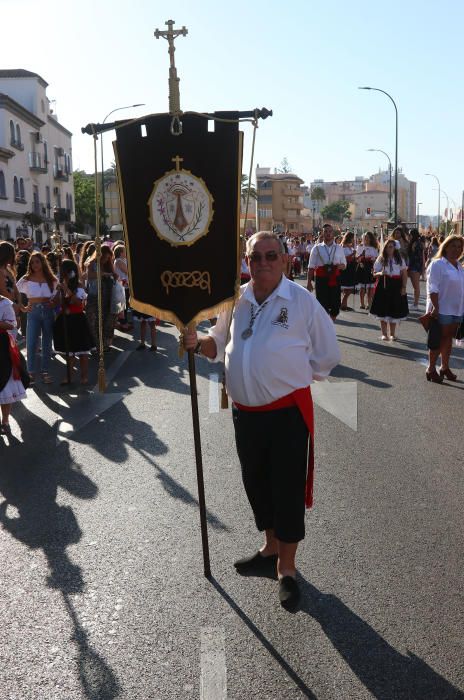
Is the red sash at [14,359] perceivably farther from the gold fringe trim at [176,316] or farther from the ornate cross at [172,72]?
the ornate cross at [172,72]

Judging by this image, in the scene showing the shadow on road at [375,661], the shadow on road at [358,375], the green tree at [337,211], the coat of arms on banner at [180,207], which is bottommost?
the shadow on road at [358,375]

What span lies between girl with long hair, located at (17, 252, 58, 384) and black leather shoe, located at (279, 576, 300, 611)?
295 inches

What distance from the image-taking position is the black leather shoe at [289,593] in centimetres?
430

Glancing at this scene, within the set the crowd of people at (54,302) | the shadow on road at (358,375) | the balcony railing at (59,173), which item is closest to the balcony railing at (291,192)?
the balcony railing at (59,173)

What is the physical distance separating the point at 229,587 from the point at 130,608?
56cm

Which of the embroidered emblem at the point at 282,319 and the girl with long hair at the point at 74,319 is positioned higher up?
the embroidered emblem at the point at 282,319

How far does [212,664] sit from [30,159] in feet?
222

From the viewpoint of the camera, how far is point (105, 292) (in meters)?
13.4

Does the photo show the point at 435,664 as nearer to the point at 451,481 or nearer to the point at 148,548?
the point at 148,548

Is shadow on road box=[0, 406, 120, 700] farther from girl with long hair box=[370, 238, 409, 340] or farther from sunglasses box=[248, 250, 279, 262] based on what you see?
girl with long hair box=[370, 238, 409, 340]

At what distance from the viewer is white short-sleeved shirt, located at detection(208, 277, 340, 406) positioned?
4297 millimetres

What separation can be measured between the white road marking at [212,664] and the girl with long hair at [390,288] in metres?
10.7

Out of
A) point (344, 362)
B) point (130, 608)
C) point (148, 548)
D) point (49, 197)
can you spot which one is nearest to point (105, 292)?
point (344, 362)

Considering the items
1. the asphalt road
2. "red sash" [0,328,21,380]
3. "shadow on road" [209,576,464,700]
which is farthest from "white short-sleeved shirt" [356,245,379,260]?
"shadow on road" [209,576,464,700]
